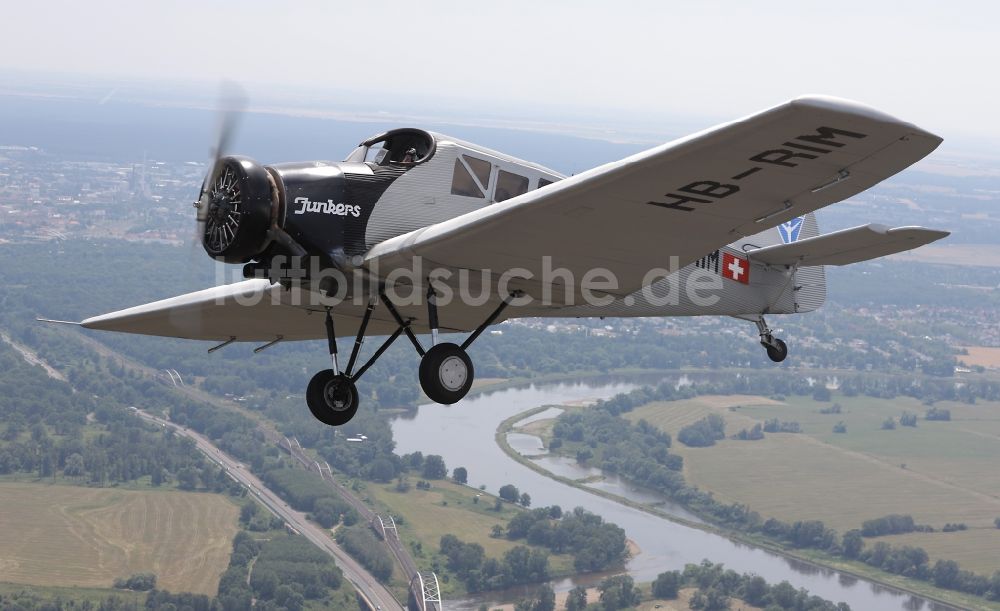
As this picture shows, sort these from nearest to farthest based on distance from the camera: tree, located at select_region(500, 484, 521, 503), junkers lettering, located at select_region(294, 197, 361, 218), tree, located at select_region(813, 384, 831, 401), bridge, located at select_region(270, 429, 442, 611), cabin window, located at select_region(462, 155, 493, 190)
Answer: junkers lettering, located at select_region(294, 197, 361, 218)
cabin window, located at select_region(462, 155, 493, 190)
bridge, located at select_region(270, 429, 442, 611)
tree, located at select_region(500, 484, 521, 503)
tree, located at select_region(813, 384, 831, 401)

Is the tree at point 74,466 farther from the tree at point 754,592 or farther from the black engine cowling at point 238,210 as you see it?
the black engine cowling at point 238,210

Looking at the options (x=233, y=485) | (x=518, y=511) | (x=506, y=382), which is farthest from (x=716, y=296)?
(x=506, y=382)

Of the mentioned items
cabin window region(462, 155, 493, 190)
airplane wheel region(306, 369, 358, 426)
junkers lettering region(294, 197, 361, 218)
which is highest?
cabin window region(462, 155, 493, 190)

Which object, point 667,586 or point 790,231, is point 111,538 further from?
point 790,231

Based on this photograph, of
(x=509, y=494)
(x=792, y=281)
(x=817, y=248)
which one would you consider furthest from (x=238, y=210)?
(x=509, y=494)

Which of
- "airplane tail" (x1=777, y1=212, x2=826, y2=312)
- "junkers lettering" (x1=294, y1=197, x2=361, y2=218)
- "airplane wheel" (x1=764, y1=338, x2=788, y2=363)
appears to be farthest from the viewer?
"airplane tail" (x1=777, y1=212, x2=826, y2=312)

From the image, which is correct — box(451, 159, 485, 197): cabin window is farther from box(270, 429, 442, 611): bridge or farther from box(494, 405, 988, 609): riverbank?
box(494, 405, 988, 609): riverbank

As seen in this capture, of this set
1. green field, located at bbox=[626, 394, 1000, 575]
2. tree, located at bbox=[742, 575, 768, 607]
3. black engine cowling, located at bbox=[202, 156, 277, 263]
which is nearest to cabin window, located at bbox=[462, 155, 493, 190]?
black engine cowling, located at bbox=[202, 156, 277, 263]
